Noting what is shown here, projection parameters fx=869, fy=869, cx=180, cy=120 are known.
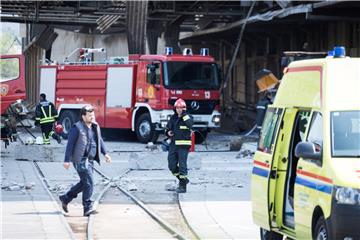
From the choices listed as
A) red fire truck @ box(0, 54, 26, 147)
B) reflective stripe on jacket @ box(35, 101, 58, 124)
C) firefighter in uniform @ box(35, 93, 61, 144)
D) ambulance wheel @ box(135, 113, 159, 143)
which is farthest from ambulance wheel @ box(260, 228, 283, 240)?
ambulance wheel @ box(135, 113, 159, 143)

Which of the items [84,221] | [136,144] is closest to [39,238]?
[84,221]

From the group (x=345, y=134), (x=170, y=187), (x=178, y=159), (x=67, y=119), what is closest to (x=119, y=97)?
(x=67, y=119)

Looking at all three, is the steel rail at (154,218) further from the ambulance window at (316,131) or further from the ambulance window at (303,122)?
the ambulance window at (316,131)

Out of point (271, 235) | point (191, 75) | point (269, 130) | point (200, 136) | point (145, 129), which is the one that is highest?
point (191, 75)

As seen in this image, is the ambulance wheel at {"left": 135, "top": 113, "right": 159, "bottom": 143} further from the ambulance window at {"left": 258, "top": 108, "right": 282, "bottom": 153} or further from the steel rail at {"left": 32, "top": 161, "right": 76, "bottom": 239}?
the ambulance window at {"left": 258, "top": 108, "right": 282, "bottom": 153}

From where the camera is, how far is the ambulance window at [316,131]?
27.1 feet

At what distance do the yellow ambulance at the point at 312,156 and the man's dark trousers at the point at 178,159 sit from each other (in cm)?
520

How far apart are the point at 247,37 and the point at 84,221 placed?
30027 millimetres

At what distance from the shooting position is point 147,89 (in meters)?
28.4

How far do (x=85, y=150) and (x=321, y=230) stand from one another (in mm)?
5458

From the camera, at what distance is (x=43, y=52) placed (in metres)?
52.9

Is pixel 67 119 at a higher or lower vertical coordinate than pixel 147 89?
lower

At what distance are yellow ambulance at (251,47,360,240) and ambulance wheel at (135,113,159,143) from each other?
1830 cm

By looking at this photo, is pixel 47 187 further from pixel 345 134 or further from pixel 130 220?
pixel 345 134
